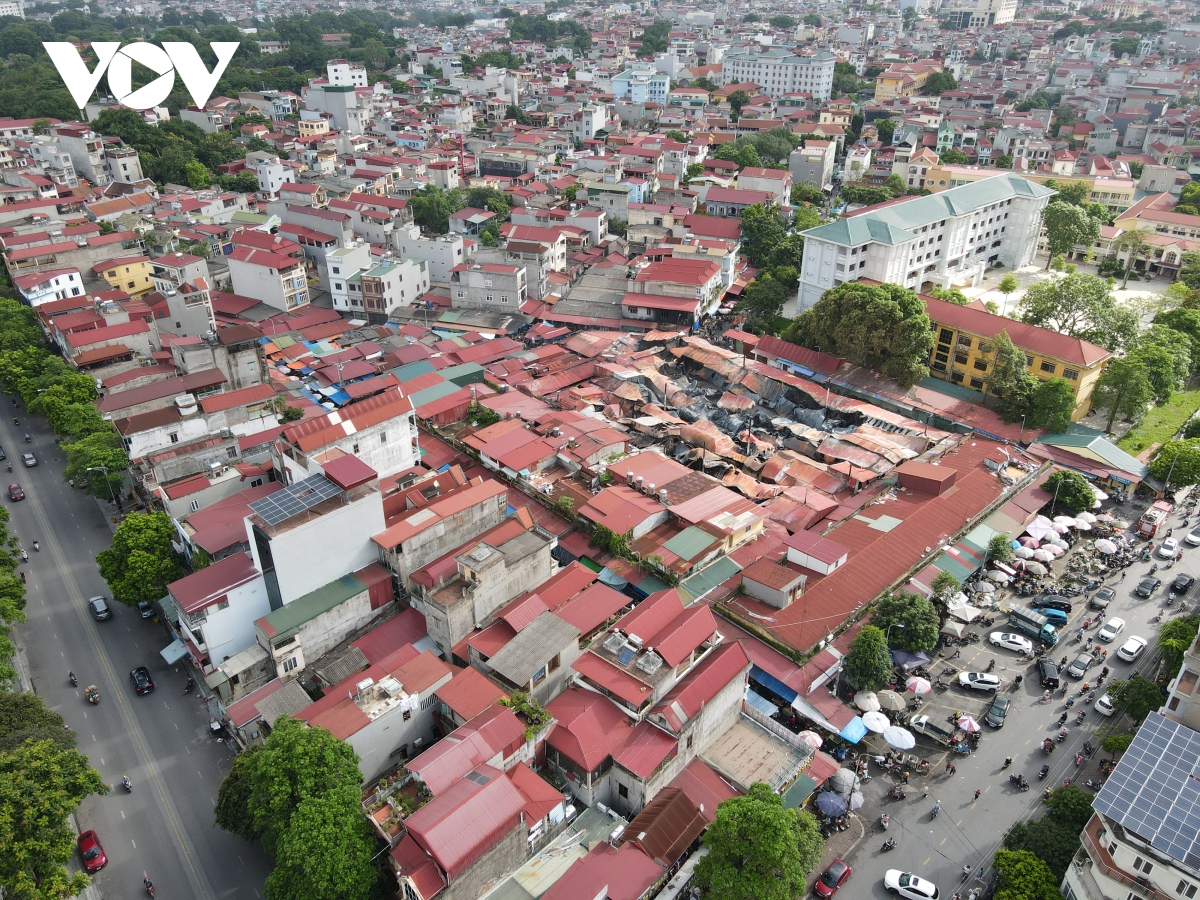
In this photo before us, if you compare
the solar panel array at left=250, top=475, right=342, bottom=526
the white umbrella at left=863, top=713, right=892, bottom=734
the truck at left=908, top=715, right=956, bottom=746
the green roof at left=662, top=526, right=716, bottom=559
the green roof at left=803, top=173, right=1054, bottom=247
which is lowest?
the truck at left=908, top=715, right=956, bottom=746

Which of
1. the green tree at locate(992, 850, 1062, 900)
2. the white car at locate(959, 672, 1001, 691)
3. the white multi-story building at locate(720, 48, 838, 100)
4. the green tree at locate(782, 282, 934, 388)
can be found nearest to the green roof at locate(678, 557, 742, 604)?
the white car at locate(959, 672, 1001, 691)

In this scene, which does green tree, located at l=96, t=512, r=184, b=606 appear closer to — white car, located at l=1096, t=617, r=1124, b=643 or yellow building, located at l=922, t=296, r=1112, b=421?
white car, located at l=1096, t=617, r=1124, b=643

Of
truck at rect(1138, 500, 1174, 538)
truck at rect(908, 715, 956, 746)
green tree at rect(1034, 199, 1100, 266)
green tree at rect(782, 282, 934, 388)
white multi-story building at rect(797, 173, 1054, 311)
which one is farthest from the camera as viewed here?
green tree at rect(1034, 199, 1100, 266)

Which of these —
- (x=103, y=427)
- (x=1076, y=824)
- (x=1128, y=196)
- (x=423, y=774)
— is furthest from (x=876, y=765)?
(x=1128, y=196)

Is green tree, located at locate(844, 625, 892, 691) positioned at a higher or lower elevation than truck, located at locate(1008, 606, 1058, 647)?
higher

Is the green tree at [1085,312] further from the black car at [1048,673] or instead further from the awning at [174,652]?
the awning at [174,652]

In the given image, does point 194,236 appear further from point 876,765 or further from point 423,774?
point 876,765

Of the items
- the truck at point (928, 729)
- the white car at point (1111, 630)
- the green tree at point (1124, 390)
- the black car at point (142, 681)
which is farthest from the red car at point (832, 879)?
the green tree at point (1124, 390)

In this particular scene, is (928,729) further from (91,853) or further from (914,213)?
(914,213)
